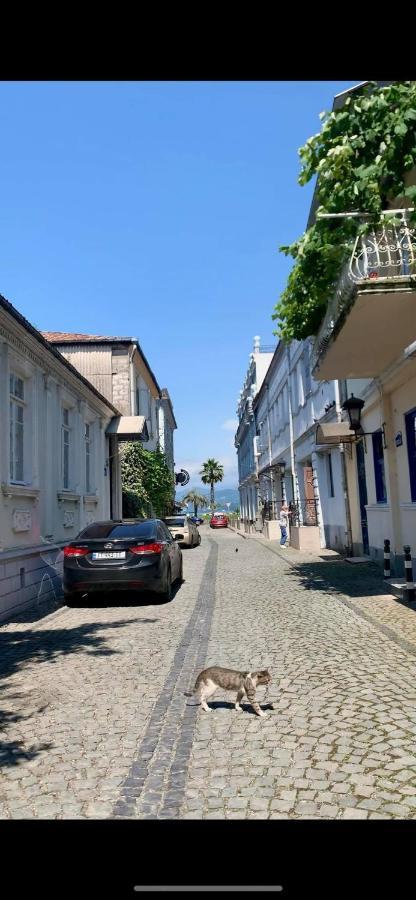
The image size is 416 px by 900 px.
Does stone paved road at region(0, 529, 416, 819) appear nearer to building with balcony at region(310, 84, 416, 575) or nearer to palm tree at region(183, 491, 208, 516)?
building with balcony at region(310, 84, 416, 575)

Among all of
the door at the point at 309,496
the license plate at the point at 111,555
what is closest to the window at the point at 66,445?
the license plate at the point at 111,555

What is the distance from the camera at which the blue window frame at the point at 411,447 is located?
37.3 feet

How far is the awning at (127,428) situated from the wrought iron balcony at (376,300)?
981 centimetres

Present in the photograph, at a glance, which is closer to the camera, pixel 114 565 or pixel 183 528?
pixel 114 565

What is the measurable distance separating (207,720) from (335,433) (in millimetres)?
11134

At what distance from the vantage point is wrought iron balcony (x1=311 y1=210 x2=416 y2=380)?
835 cm

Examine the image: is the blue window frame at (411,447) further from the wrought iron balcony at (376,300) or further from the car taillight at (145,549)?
the car taillight at (145,549)

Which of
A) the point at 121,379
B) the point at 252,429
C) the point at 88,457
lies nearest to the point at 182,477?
the point at 252,429

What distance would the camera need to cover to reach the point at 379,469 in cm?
1399

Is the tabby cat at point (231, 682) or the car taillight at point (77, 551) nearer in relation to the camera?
the tabby cat at point (231, 682)

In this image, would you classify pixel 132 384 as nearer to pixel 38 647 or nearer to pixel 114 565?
pixel 114 565

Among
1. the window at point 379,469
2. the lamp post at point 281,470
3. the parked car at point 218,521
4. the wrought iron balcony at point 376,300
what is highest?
the wrought iron balcony at point 376,300
